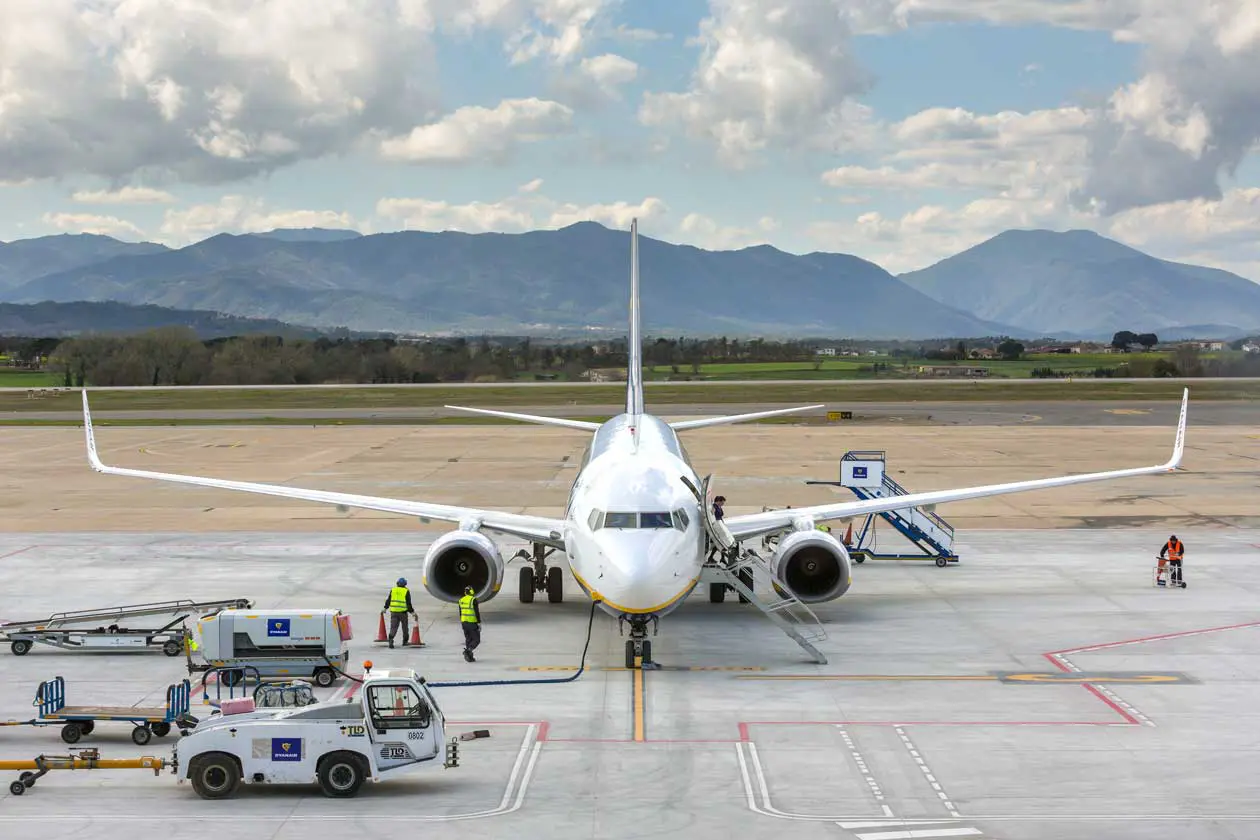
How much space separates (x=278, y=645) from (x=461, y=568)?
243 inches

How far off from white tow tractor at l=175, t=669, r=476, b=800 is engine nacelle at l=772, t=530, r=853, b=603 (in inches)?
501

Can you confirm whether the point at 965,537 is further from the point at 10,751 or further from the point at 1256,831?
the point at 10,751

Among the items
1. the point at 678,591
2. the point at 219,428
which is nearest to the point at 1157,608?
the point at 678,591

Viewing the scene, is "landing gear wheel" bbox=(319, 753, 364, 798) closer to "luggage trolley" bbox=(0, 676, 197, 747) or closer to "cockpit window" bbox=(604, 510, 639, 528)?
"luggage trolley" bbox=(0, 676, 197, 747)

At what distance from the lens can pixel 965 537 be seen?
149 feet

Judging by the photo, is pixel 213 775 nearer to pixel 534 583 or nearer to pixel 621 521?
pixel 621 521

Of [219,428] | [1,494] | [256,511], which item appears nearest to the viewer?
[256,511]

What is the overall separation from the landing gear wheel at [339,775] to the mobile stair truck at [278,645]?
6.36m

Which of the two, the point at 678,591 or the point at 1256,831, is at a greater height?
the point at 678,591

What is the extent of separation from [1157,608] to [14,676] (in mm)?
26108

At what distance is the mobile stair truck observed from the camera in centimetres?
2541

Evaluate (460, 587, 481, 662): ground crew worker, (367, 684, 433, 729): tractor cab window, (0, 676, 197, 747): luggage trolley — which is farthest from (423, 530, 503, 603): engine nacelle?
(367, 684, 433, 729): tractor cab window

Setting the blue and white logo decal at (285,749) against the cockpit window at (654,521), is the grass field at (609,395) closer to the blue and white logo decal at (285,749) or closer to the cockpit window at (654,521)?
the cockpit window at (654,521)

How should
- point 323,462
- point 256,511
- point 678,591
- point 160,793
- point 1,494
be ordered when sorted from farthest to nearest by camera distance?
point 323,462 → point 1,494 → point 256,511 → point 678,591 → point 160,793
